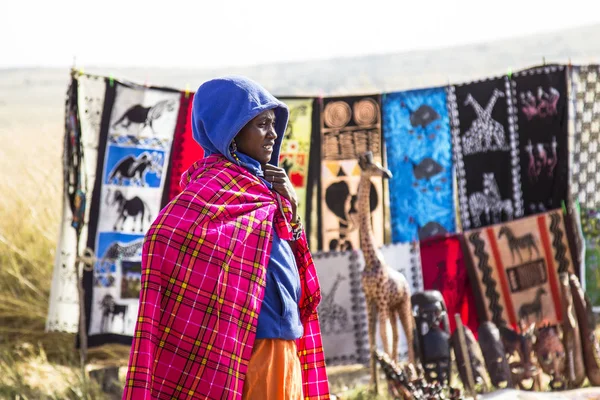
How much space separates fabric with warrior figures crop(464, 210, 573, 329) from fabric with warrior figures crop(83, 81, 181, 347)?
2195 millimetres

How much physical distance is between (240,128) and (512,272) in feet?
11.8

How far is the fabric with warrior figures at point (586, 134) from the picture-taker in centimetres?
607

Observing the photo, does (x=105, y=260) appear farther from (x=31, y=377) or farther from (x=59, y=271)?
(x=31, y=377)

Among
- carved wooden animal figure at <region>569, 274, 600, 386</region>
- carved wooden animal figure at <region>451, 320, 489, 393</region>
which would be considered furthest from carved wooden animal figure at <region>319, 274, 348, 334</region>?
carved wooden animal figure at <region>569, 274, 600, 386</region>

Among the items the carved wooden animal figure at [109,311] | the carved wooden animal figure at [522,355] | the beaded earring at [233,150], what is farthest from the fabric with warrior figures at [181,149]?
the beaded earring at [233,150]

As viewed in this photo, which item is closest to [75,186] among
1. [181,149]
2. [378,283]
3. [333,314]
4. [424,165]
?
[181,149]

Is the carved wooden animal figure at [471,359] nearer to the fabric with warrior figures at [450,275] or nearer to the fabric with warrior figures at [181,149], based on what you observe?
the fabric with warrior figures at [450,275]

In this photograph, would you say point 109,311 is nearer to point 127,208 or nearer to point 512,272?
point 127,208

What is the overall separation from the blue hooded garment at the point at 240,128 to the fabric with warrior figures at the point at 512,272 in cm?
322

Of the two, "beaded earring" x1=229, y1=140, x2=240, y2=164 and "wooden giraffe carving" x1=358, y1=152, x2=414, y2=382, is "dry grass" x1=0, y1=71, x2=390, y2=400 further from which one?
"beaded earring" x1=229, y1=140, x2=240, y2=164

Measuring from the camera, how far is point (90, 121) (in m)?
6.14

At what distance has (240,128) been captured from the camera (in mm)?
3061

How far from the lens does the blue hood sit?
3045mm

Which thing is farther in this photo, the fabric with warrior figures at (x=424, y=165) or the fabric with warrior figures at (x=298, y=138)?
the fabric with warrior figures at (x=298, y=138)
